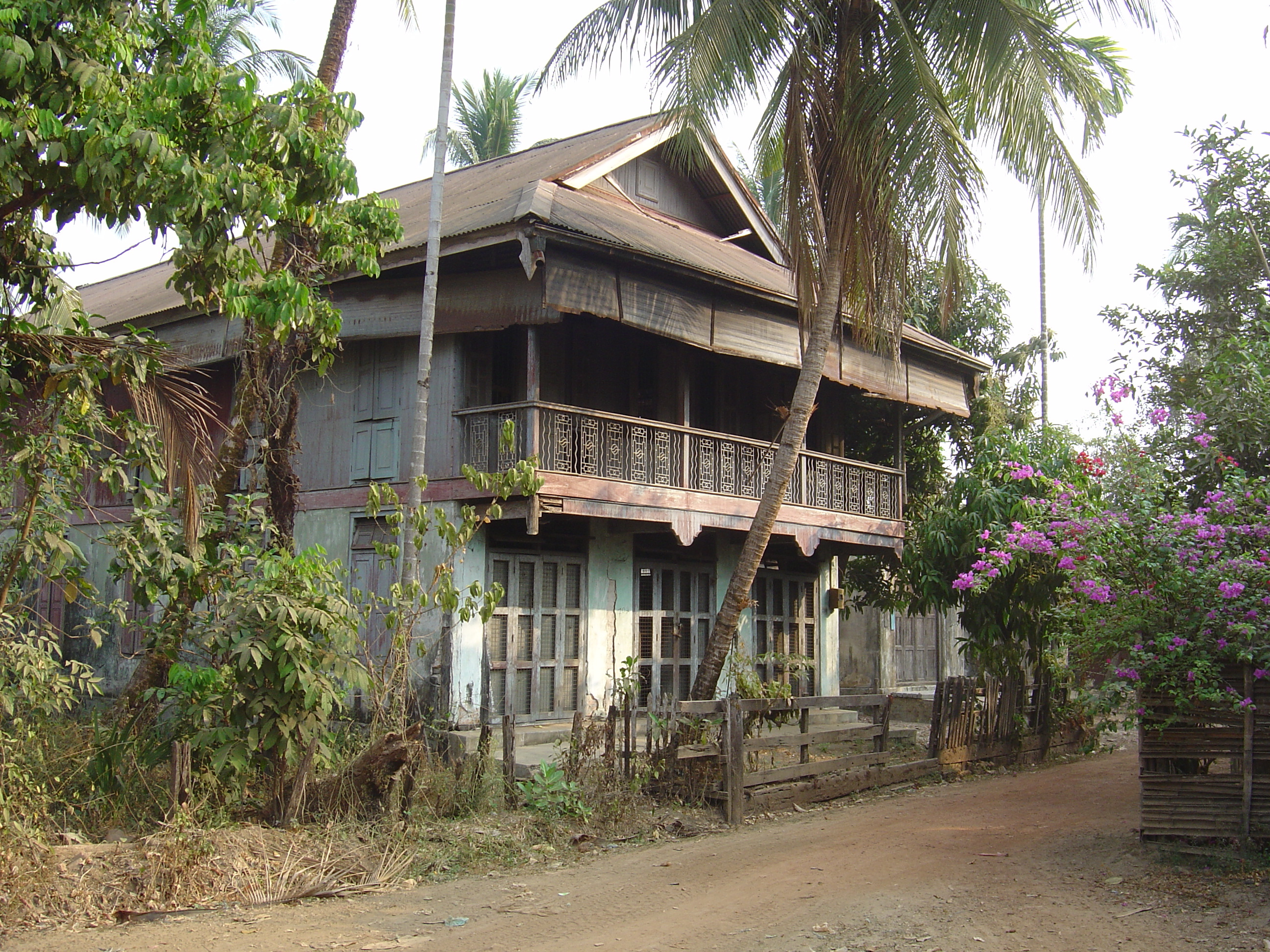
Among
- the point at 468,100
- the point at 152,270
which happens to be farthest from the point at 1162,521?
the point at 468,100

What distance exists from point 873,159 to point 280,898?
8.96 metres

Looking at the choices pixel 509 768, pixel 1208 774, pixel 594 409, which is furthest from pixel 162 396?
pixel 1208 774

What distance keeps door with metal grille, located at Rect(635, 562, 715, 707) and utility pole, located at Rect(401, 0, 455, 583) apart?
3.95 meters

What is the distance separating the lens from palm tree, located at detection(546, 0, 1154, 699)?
1116 centimetres

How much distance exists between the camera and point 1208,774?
845cm

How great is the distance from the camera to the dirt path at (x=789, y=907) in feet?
20.1

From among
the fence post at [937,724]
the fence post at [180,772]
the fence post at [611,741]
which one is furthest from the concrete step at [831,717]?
the fence post at [180,772]

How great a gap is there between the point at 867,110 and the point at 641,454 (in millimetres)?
4510

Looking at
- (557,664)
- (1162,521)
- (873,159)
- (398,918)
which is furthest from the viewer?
(557,664)

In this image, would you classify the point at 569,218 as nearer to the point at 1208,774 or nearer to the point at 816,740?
the point at 816,740

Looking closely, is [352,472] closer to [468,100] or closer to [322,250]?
[322,250]

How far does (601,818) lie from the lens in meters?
8.93

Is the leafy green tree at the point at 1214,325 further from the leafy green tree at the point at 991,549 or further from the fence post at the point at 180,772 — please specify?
the fence post at the point at 180,772

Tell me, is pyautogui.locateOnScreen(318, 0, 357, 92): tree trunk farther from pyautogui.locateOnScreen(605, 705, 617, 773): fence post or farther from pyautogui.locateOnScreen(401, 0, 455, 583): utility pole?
pyautogui.locateOnScreen(605, 705, 617, 773): fence post
